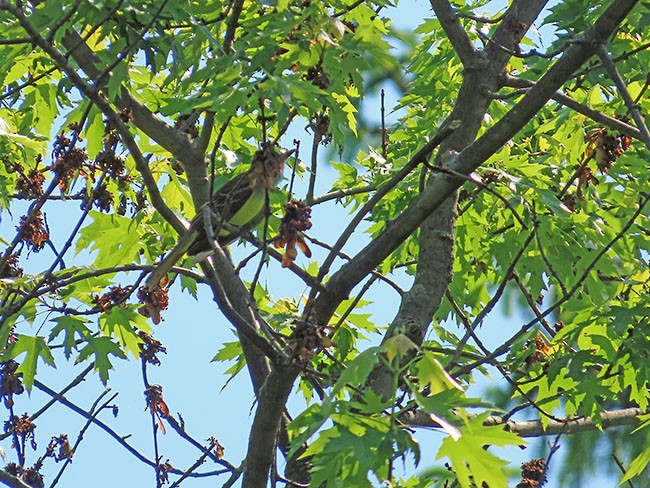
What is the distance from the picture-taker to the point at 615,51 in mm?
4273

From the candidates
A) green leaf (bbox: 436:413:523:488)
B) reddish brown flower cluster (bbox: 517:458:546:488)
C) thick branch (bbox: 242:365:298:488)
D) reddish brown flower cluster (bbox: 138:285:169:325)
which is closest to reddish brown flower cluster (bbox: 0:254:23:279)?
reddish brown flower cluster (bbox: 138:285:169:325)

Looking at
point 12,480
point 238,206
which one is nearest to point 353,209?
point 238,206

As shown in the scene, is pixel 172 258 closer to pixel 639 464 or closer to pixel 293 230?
pixel 293 230

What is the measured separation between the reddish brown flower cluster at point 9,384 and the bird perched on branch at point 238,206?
2.88 feet

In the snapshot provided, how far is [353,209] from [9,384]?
1956 mm

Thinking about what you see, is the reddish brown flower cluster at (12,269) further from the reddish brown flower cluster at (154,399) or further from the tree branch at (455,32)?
the tree branch at (455,32)

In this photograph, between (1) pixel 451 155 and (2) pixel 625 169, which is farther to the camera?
(2) pixel 625 169

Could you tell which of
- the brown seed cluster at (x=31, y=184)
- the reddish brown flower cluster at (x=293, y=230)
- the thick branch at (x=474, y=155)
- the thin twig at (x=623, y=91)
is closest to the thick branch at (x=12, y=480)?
the brown seed cluster at (x=31, y=184)

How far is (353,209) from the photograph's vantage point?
5.38 m

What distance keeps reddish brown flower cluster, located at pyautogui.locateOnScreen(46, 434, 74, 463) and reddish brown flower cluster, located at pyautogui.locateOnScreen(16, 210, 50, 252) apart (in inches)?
41.6

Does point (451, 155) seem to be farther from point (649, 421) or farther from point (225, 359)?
point (225, 359)

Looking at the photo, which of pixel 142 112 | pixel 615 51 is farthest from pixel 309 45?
pixel 615 51

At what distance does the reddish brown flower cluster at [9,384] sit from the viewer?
4.33 m

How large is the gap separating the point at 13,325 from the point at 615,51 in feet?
9.06
